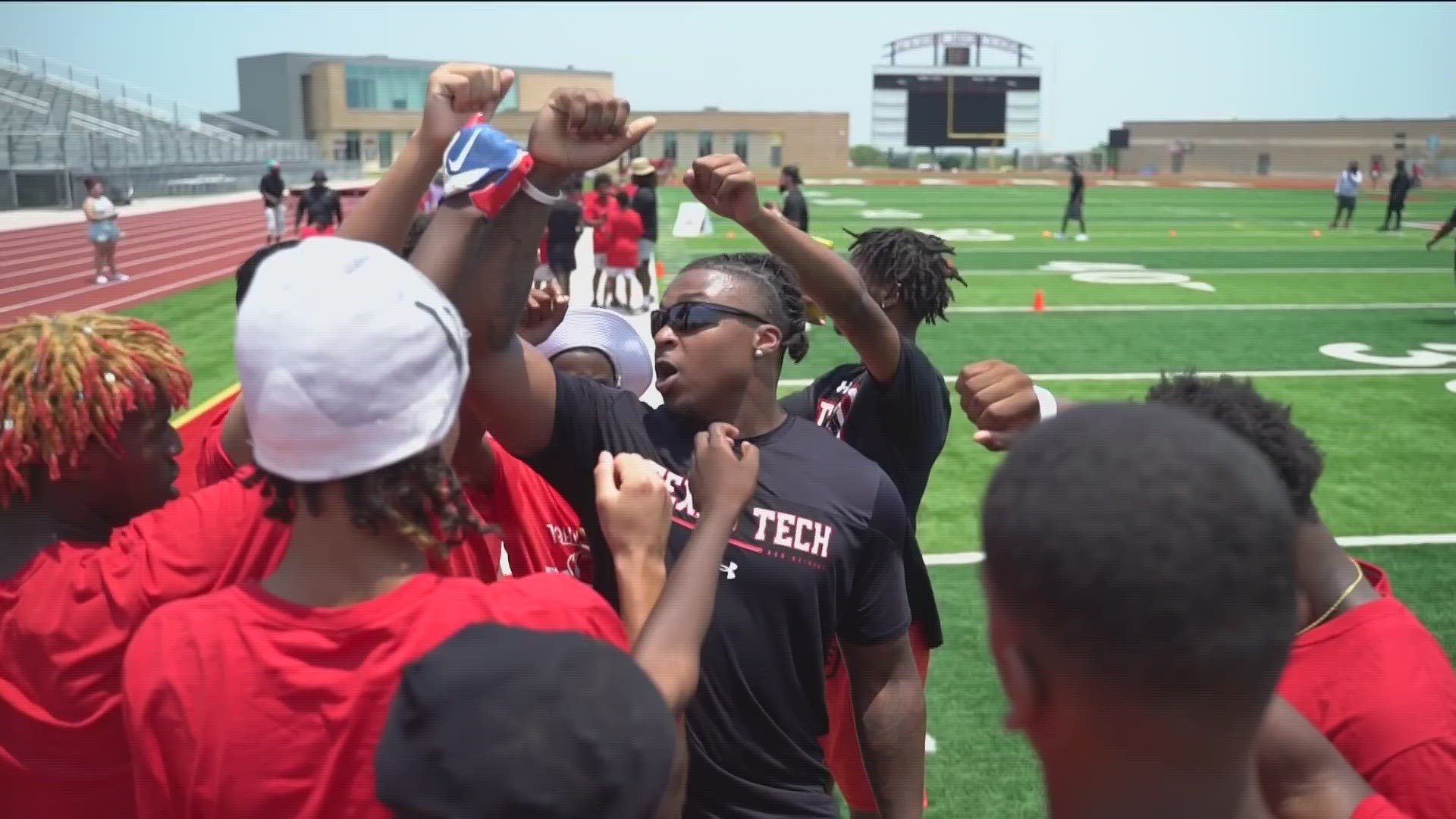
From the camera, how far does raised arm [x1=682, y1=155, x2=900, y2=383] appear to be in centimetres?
279

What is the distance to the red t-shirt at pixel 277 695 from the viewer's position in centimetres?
153

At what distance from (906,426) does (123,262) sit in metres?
22.4

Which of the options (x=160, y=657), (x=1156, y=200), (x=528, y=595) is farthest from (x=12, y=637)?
(x=1156, y=200)

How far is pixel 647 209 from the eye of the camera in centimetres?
1614

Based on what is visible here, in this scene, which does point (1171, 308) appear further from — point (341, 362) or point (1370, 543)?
point (341, 362)

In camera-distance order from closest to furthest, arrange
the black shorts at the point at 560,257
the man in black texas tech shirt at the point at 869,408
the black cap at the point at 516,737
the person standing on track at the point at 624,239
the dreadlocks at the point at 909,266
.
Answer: the black cap at the point at 516,737
the man in black texas tech shirt at the point at 869,408
the dreadlocks at the point at 909,266
the person standing on track at the point at 624,239
the black shorts at the point at 560,257

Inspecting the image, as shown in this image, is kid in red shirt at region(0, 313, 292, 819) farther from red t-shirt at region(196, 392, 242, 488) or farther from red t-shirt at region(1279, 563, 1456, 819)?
red t-shirt at region(1279, 563, 1456, 819)

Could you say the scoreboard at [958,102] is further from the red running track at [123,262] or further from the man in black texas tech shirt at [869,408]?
the man in black texas tech shirt at [869,408]

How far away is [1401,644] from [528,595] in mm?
1431

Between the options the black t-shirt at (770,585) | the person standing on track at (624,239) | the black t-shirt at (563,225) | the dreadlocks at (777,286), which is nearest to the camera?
the black t-shirt at (770,585)

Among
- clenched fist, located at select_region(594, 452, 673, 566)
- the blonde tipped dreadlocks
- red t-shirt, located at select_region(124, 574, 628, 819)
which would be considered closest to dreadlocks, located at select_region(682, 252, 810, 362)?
clenched fist, located at select_region(594, 452, 673, 566)

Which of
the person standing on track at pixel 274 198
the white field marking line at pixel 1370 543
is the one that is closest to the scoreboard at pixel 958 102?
the person standing on track at pixel 274 198

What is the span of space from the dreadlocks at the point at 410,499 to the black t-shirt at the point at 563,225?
44.8ft

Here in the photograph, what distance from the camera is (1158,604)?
1.24 metres
